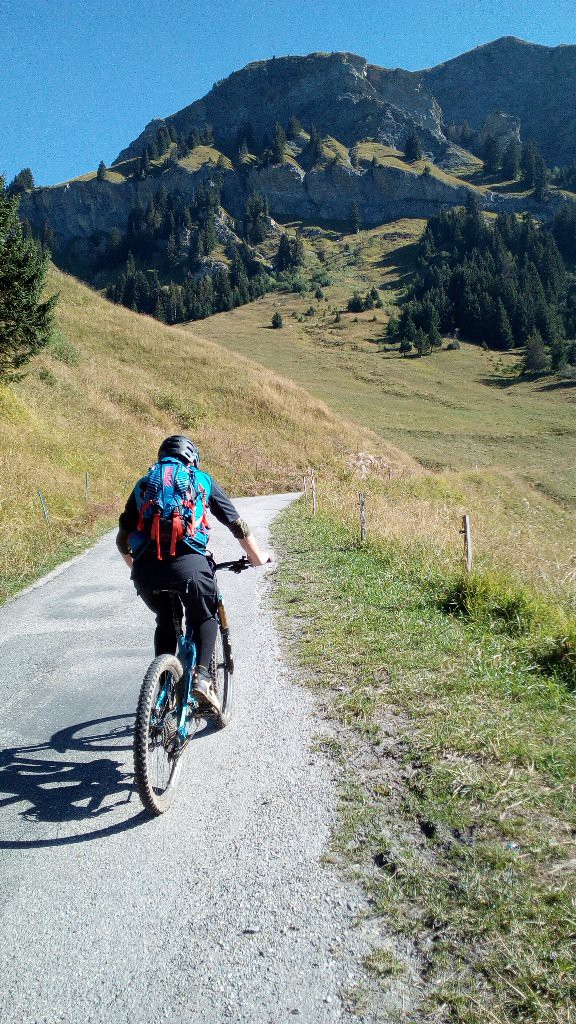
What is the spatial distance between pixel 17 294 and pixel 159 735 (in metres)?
18.3

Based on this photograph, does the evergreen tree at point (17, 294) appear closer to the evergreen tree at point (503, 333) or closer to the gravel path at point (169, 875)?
the gravel path at point (169, 875)

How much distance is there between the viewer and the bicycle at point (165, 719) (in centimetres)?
297

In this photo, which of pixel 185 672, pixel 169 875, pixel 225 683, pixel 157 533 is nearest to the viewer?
pixel 169 875


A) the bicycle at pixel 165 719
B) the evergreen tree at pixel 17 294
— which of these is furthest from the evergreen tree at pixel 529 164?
the bicycle at pixel 165 719

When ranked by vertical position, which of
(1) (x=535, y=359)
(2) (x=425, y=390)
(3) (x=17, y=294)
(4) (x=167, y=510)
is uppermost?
(1) (x=535, y=359)

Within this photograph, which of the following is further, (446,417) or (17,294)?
(446,417)

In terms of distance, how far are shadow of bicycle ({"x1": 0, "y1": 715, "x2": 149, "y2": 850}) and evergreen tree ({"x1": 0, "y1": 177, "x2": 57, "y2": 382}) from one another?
17141 mm

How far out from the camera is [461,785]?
10.5 ft

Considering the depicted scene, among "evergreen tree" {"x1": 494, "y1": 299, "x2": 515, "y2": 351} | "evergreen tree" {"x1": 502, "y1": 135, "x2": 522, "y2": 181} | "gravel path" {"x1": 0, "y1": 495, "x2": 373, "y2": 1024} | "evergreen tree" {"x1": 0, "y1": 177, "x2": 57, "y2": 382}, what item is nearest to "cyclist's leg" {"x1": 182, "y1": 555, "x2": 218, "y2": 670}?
"gravel path" {"x1": 0, "y1": 495, "x2": 373, "y2": 1024}

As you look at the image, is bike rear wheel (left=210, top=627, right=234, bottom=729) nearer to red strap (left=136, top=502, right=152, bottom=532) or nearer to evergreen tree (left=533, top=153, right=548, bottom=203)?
red strap (left=136, top=502, right=152, bottom=532)

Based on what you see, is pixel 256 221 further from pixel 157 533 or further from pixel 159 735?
pixel 159 735

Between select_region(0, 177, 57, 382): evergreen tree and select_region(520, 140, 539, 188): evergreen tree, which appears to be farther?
select_region(520, 140, 539, 188): evergreen tree

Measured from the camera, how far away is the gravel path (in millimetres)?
2076

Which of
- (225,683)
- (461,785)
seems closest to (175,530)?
(225,683)
